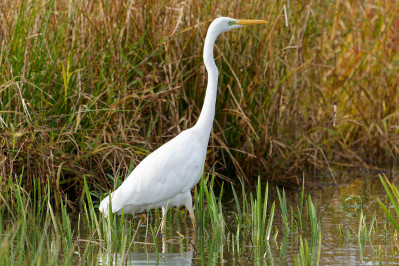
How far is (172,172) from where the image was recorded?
511 centimetres

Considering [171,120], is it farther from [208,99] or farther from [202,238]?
[202,238]

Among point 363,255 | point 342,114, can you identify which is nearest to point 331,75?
point 342,114

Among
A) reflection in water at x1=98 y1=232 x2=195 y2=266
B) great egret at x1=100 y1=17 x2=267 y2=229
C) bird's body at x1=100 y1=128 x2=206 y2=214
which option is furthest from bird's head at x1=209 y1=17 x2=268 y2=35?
reflection in water at x1=98 y1=232 x2=195 y2=266

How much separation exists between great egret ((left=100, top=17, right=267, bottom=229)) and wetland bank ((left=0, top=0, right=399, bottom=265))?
15 centimetres

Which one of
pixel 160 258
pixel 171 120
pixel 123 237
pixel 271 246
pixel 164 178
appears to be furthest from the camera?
pixel 171 120

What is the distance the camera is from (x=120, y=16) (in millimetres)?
6230

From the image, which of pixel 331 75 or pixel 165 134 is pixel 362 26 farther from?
pixel 165 134

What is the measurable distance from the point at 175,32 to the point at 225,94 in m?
0.80

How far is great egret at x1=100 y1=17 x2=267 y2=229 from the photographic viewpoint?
196 inches

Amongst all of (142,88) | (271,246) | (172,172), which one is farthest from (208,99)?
(271,246)

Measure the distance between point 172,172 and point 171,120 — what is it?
125 centimetres

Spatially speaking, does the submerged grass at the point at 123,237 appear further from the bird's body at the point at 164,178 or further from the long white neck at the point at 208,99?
the long white neck at the point at 208,99

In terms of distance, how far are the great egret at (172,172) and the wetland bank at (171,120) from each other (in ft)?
0.50

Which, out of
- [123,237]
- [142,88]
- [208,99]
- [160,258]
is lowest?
[160,258]
